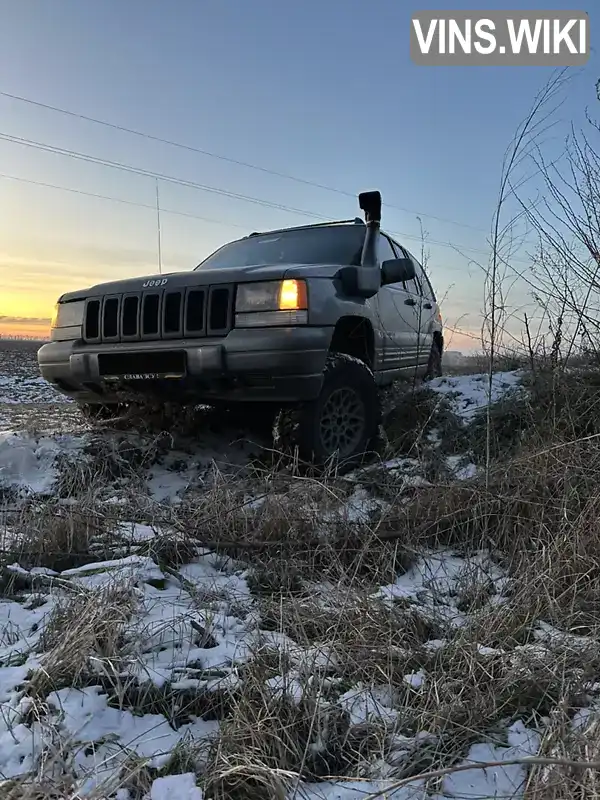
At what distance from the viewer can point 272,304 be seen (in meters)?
3.86

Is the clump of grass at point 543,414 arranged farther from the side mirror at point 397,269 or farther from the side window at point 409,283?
the side window at point 409,283

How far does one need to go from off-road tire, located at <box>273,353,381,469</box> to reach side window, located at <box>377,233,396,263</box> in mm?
1237

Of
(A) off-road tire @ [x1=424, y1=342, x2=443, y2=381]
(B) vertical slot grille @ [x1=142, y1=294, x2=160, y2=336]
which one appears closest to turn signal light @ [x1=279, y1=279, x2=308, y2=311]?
(B) vertical slot grille @ [x1=142, y1=294, x2=160, y2=336]

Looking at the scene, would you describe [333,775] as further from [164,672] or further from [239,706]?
[164,672]

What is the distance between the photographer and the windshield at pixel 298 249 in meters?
4.98

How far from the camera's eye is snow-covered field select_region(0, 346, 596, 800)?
4.54 feet

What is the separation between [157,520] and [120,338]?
5.60ft

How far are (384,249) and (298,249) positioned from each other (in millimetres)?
833

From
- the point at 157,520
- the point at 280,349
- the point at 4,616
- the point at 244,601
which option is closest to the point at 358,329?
the point at 280,349

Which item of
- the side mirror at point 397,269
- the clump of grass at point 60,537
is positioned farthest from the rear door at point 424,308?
the clump of grass at point 60,537

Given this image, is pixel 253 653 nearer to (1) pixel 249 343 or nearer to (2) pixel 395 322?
(1) pixel 249 343

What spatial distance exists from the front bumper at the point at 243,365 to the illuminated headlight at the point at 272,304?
2.6 inches

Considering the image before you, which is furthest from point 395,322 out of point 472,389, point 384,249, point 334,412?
point 334,412

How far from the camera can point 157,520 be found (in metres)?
2.92
